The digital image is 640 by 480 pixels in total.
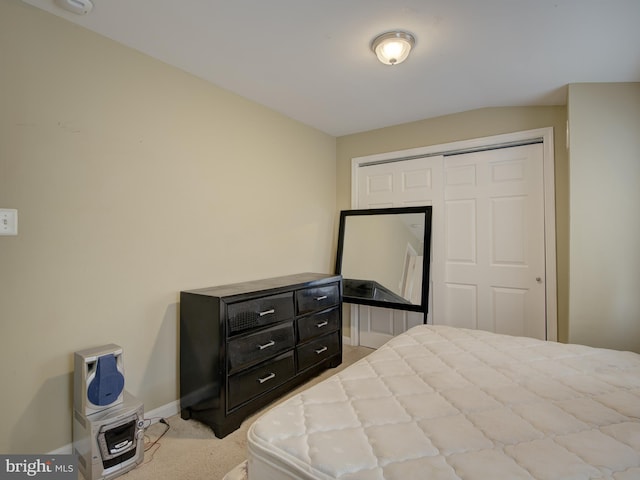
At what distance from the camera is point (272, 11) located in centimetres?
168

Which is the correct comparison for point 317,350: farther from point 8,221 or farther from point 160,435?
point 8,221

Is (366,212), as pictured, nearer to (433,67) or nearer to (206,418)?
(433,67)

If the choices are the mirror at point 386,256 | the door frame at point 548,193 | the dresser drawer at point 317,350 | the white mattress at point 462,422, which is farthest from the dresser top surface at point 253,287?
the door frame at point 548,193

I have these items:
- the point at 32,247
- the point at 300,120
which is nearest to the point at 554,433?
the point at 32,247

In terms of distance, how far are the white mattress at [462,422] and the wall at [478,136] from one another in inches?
44.9

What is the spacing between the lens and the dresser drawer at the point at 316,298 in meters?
2.59

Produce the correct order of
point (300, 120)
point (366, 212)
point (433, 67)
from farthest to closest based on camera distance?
point (366, 212) < point (300, 120) < point (433, 67)

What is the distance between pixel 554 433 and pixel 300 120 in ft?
10.3

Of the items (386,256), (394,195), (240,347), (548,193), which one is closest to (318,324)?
(240,347)

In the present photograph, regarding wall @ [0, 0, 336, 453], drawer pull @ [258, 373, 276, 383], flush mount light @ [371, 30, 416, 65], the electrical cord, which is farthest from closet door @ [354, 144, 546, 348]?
the electrical cord

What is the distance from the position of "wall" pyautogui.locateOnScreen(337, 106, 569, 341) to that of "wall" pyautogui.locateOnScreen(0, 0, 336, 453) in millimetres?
1407

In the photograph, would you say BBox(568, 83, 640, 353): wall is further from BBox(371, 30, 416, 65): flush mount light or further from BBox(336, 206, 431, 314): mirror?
BBox(371, 30, 416, 65): flush mount light

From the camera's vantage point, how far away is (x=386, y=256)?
3.35 m

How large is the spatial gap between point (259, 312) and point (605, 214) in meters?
2.57
